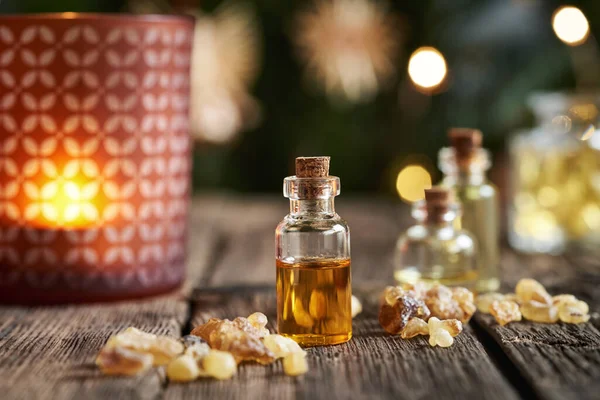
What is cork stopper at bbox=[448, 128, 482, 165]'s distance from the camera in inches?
40.3

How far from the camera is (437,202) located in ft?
3.12

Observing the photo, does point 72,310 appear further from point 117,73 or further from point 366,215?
point 366,215

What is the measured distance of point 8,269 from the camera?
37.7 inches

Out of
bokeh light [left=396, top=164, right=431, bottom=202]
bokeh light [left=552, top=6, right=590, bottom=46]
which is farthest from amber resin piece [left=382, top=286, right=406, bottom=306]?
bokeh light [left=396, top=164, right=431, bottom=202]

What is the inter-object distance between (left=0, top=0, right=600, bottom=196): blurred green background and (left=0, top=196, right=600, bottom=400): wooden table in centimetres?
130

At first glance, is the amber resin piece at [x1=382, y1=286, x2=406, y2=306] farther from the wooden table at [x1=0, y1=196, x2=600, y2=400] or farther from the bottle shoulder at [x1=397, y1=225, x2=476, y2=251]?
the bottle shoulder at [x1=397, y1=225, x2=476, y2=251]

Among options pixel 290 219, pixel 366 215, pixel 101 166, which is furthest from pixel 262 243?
pixel 290 219

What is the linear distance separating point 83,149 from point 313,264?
0.33 meters

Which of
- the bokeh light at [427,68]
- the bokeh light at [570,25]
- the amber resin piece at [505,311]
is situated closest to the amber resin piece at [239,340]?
the amber resin piece at [505,311]

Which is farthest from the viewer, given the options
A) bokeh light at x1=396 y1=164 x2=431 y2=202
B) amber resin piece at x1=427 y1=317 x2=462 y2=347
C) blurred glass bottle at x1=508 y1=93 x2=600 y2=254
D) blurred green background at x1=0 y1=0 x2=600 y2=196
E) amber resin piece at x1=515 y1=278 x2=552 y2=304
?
bokeh light at x1=396 y1=164 x2=431 y2=202

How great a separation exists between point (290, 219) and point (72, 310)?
1.00 feet

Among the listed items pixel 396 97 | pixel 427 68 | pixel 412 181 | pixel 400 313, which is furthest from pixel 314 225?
pixel 396 97

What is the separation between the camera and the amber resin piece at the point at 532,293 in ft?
2.85

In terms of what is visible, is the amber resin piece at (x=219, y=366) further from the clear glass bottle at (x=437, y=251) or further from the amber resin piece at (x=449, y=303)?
the clear glass bottle at (x=437, y=251)
